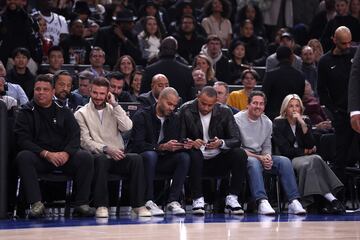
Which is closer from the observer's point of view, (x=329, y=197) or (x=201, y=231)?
(x=201, y=231)

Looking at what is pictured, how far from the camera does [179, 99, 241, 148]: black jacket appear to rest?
40.2 feet

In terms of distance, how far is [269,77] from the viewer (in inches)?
561

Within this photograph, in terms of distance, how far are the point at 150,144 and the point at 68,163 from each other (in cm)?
108

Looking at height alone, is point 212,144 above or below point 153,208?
above

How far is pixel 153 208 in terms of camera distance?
38.4ft

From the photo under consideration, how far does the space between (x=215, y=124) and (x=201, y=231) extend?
123 inches

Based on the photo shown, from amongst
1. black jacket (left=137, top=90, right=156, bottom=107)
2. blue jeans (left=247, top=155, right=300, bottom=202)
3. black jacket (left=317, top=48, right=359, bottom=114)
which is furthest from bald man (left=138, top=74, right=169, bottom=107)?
black jacket (left=317, top=48, right=359, bottom=114)

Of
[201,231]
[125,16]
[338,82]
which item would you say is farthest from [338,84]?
[125,16]

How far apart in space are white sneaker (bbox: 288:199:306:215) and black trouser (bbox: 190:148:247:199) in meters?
0.63

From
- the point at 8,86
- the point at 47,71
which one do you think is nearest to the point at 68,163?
the point at 8,86

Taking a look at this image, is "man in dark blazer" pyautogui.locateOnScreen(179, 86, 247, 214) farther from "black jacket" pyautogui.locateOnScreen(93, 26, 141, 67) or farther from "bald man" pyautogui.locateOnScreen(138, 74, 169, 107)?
"black jacket" pyautogui.locateOnScreen(93, 26, 141, 67)

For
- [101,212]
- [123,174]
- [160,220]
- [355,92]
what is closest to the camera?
[355,92]

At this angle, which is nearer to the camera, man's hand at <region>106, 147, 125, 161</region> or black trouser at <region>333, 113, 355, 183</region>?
man's hand at <region>106, 147, 125, 161</region>

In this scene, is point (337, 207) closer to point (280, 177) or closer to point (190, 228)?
point (280, 177)
